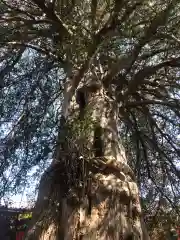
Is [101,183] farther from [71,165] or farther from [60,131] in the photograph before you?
[60,131]

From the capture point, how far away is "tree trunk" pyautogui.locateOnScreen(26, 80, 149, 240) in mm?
3619

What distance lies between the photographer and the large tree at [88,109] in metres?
3.87

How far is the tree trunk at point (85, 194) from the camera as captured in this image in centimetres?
362

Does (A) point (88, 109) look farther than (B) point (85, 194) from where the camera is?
Yes

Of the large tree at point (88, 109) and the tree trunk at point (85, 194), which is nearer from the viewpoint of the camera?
the tree trunk at point (85, 194)

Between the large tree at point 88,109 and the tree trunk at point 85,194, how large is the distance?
0.01 metres

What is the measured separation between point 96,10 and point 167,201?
3.97 meters

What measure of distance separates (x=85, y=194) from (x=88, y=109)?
127cm

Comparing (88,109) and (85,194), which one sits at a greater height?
(88,109)

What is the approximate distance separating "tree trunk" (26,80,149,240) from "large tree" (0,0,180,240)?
0.01m

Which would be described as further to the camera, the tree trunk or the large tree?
the large tree

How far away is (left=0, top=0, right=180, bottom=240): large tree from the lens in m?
3.87

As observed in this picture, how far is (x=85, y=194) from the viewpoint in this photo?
3.86m

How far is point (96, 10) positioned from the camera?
6.16 meters
